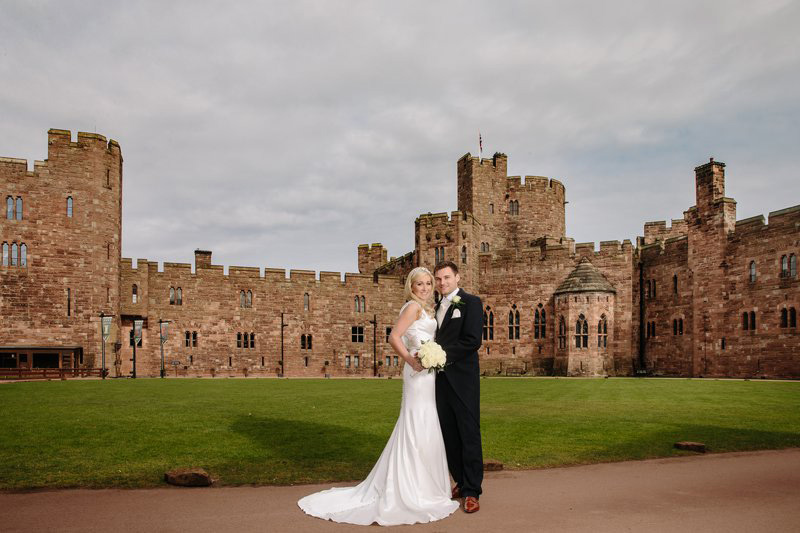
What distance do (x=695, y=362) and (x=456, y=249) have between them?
60.0 ft

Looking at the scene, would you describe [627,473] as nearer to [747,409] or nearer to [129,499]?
[129,499]

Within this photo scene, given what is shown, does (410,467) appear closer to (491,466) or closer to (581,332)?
(491,466)

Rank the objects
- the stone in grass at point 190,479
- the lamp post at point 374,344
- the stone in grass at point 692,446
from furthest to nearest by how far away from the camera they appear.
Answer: the lamp post at point 374,344
the stone in grass at point 692,446
the stone in grass at point 190,479

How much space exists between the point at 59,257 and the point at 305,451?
35566 millimetres

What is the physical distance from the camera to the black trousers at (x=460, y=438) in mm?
6820

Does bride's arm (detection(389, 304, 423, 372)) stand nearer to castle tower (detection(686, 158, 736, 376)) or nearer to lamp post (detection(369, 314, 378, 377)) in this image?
castle tower (detection(686, 158, 736, 376))

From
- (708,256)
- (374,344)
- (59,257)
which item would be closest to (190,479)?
(59,257)

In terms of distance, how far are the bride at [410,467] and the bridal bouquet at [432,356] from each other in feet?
0.75

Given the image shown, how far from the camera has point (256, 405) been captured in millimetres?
17250

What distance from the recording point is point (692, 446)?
33.0 ft

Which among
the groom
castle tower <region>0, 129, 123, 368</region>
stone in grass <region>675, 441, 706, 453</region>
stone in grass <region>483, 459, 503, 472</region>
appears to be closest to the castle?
castle tower <region>0, 129, 123, 368</region>

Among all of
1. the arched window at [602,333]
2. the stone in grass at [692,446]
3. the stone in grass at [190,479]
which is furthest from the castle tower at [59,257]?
the stone in grass at [692,446]

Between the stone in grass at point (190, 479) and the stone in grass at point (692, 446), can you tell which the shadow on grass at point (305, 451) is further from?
the stone in grass at point (692, 446)

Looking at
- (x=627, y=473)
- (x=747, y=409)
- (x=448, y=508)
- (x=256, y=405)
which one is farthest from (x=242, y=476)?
(x=747, y=409)
